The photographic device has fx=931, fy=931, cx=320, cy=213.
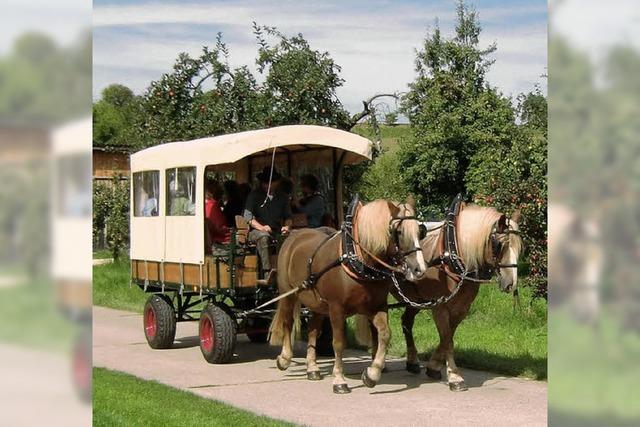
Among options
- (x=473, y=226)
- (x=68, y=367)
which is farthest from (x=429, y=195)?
(x=68, y=367)

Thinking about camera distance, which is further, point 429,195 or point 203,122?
point 429,195

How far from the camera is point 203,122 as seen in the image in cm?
1762

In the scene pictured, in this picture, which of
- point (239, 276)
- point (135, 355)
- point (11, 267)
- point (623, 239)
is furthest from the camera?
point (135, 355)

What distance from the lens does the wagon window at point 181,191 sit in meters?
11.5

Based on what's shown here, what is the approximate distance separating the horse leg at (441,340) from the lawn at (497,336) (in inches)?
32.3

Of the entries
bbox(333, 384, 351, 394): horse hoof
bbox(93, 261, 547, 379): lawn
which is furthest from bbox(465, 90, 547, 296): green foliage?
bbox(333, 384, 351, 394): horse hoof

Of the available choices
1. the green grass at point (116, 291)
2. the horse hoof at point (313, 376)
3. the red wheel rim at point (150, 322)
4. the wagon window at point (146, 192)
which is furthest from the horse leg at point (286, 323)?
the green grass at point (116, 291)

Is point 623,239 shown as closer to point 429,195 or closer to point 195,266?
point 195,266

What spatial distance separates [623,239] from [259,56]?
16213 millimetres

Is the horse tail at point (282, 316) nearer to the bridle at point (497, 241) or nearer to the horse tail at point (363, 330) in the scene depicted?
the horse tail at point (363, 330)

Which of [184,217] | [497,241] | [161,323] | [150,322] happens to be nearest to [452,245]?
[497,241]

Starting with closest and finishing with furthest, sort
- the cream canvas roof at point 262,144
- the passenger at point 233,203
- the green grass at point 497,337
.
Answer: the green grass at point 497,337, the cream canvas roof at point 262,144, the passenger at point 233,203

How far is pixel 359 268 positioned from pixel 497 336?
3678 millimetres

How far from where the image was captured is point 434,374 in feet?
32.3
